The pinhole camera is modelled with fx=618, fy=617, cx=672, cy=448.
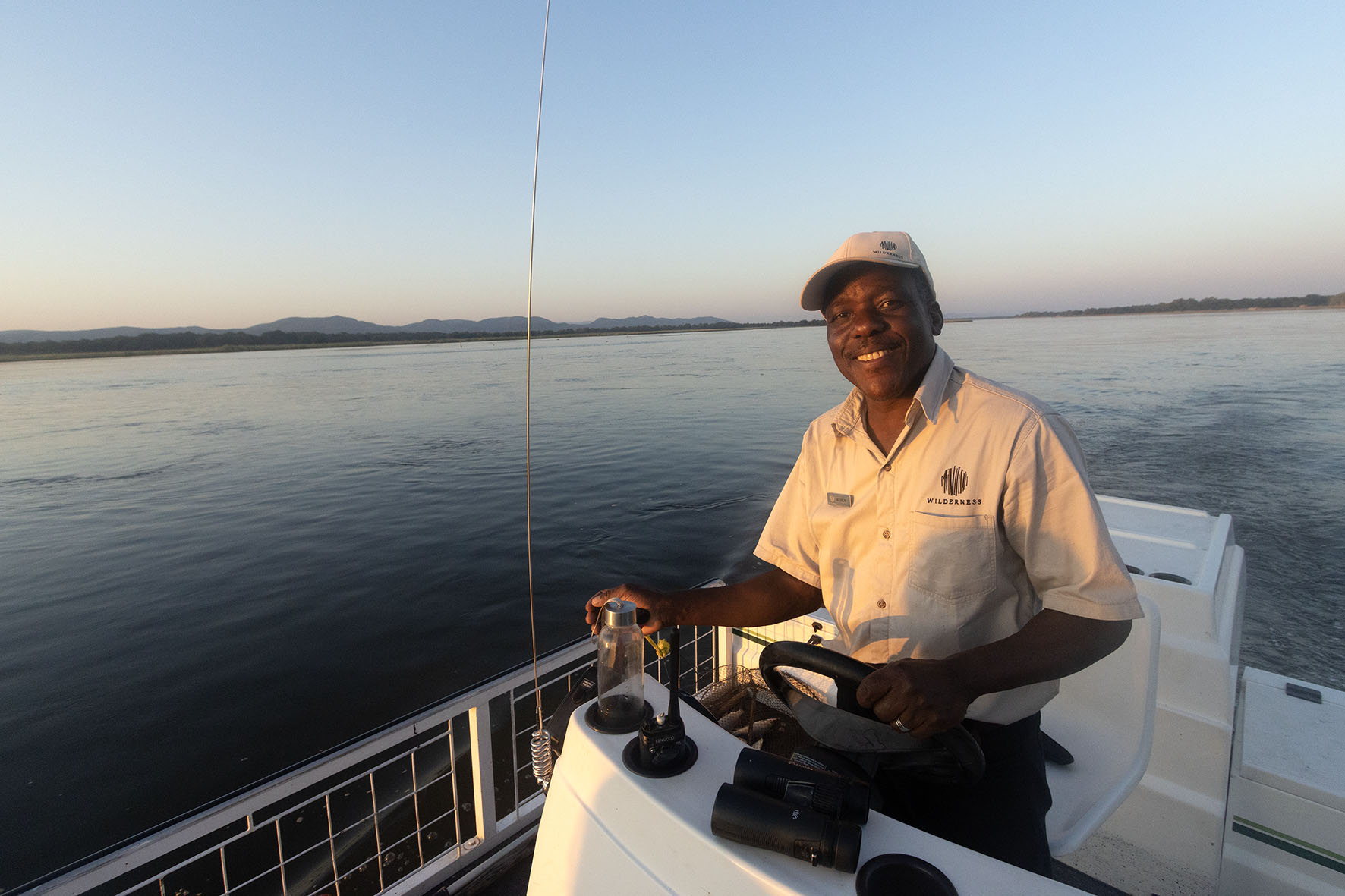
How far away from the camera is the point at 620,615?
→ 149cm

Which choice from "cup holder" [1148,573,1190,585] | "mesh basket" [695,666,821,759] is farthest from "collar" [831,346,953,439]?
"mesh basket" [695,666,821,759]

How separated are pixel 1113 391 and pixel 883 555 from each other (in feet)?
100

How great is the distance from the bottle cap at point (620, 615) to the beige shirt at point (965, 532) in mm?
636

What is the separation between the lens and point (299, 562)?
10062 millimetres

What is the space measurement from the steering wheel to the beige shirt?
15 cm

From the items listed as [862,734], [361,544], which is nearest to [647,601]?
[862,734]

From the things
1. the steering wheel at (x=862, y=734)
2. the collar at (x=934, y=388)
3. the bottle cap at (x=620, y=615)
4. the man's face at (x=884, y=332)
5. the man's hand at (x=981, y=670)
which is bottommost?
the steering wheel at (x=862, y=734)

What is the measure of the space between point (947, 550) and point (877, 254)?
77cm

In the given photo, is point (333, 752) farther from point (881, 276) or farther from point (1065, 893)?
point (881, 276)

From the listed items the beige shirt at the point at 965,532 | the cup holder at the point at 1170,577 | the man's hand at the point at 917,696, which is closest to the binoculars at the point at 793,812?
the man's hand at the point at 917,696

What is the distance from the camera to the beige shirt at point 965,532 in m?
1.40

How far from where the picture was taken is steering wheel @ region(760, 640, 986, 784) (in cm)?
142

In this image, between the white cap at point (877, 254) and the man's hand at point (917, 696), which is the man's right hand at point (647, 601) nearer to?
the man's hand at point (917, 696)

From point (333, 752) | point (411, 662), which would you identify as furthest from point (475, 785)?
point (411, 662)
